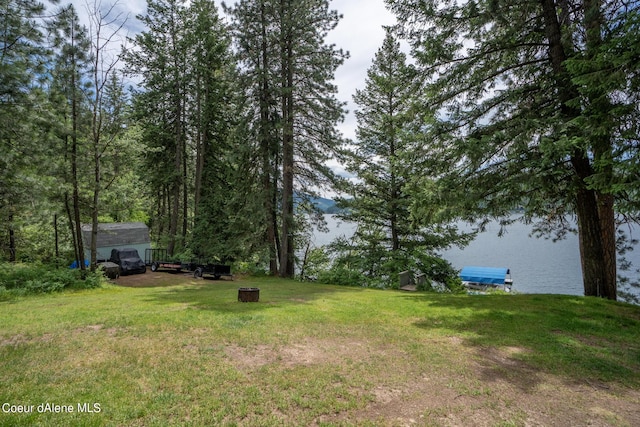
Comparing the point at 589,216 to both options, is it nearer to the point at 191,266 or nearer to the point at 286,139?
the point at 286,139

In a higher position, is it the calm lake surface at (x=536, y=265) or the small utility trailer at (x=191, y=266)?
the small utility trailer at (x=191, y=266)

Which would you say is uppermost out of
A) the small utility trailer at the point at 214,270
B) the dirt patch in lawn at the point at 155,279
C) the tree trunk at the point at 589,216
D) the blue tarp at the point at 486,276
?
the tree trunk at the point at 589,216

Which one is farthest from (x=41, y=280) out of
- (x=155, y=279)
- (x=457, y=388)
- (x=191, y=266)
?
(x=457, y=388)

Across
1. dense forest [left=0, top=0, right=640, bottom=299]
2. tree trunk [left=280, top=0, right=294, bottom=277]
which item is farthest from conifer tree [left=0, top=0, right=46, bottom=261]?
tree trunk [left=280, top=0, right=294, bottom=277]

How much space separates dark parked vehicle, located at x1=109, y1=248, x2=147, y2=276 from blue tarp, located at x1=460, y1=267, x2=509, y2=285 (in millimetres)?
26951

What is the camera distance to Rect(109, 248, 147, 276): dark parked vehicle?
1846 cm

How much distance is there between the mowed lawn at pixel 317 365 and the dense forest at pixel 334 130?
3347mm

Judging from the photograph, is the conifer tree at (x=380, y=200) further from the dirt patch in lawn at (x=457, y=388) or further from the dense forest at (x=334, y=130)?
the dirt patch in lawn at (x=457, y=388)

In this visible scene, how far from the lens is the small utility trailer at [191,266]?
1712 cm

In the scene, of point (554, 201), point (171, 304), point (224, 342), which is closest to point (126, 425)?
point (224, 342)

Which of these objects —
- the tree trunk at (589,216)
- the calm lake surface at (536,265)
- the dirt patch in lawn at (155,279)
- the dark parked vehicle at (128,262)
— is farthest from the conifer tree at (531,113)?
the dark parked vehicle at (128,262)

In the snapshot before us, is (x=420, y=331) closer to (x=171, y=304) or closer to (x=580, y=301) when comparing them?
(x=580, y=301)

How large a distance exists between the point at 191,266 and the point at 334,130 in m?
11.9

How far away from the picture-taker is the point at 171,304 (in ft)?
30.7
